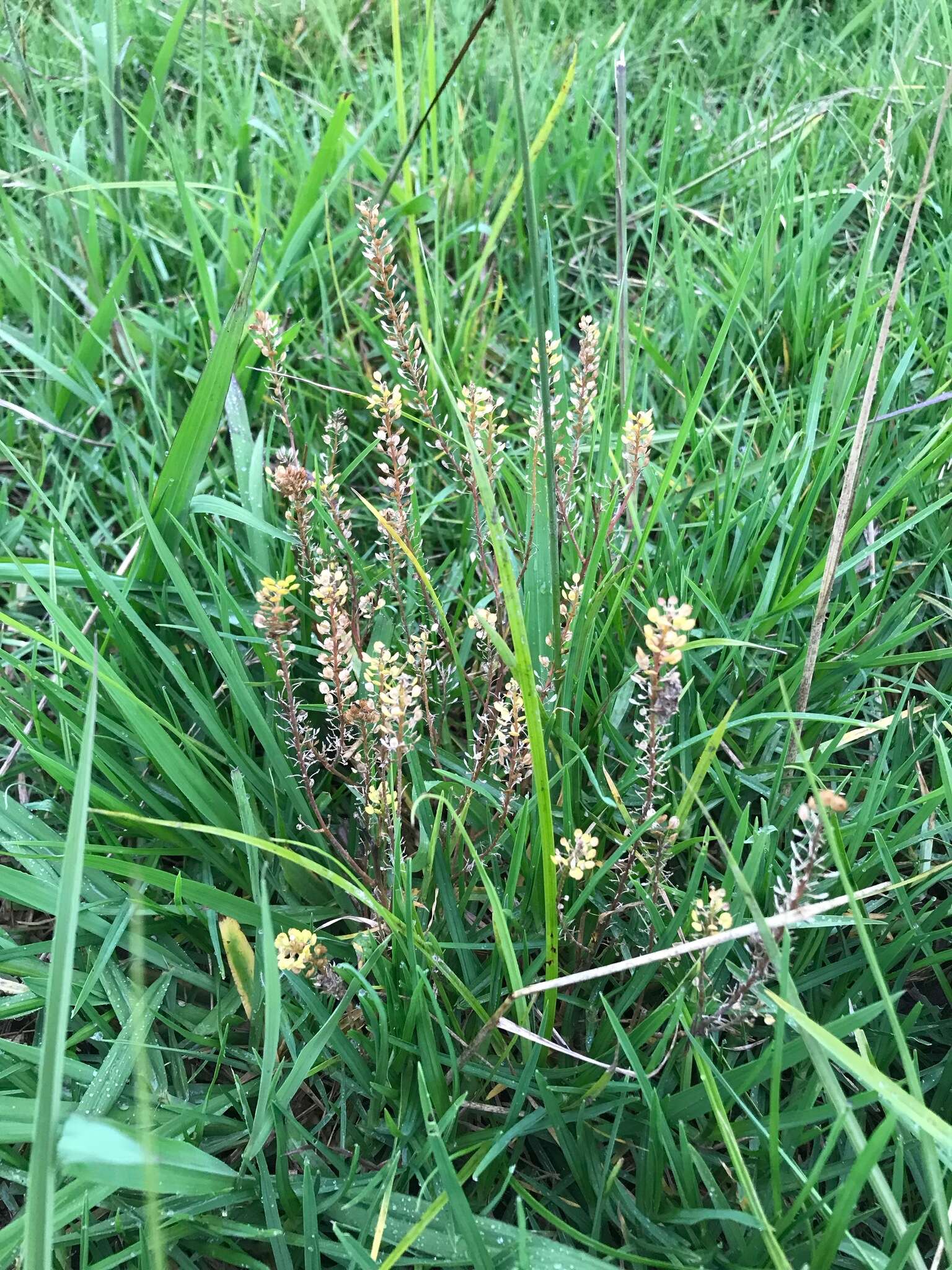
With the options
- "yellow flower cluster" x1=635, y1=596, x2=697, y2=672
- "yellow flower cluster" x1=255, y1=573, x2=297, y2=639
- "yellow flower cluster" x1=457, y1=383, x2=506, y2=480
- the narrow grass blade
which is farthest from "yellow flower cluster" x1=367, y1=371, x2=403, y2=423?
the narrow grass blade

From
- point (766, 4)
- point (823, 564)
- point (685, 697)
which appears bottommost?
point (685, 697)

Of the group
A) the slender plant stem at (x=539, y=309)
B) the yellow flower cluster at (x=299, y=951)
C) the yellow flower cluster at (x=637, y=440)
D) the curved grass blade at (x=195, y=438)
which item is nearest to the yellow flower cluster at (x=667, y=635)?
the slender plant stem at (x=539, y=309)

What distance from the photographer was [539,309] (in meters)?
0.77

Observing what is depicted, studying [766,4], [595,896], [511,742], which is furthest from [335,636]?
[766,4]

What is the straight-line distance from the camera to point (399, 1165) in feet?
3.22

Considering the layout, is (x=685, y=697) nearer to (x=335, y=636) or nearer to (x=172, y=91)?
(x=335, y=636)

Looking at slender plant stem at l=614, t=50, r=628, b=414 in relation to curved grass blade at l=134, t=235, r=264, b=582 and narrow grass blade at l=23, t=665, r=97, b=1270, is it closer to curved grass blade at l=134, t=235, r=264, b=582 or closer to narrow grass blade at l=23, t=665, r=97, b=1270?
curved grass blade at l=134, t=235, r=264, b=582

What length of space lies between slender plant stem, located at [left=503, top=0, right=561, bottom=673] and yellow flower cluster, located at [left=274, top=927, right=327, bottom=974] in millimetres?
455

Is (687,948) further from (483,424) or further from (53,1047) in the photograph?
(483,424)

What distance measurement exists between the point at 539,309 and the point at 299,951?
74 centimetres

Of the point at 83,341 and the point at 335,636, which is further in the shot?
the point at 83,341

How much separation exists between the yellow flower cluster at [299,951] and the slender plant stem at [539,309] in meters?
0.46

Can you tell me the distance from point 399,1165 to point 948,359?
1.67 metres

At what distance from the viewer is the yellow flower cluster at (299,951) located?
0.92m
